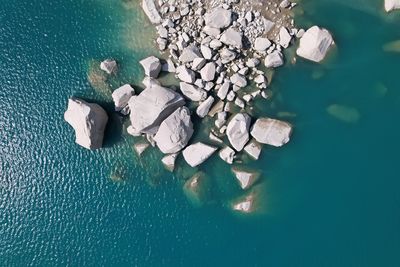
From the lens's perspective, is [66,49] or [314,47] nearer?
[314,47]

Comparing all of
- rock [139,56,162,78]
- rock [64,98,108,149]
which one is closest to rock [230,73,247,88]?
rock [139,56,162,78]

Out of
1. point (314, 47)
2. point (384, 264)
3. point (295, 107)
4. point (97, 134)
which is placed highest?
point (314, 47)

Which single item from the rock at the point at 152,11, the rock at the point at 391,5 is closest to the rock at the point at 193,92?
the rock at the point at 152,11

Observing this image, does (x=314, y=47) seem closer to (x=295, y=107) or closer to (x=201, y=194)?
(x=295, y=107)

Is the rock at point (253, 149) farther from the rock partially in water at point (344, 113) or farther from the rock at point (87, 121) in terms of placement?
the rock at point (87, 121)

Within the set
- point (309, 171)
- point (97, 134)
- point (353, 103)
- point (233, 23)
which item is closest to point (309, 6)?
point (233, 23)

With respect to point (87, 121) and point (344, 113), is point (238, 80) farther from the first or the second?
point (87, 121)

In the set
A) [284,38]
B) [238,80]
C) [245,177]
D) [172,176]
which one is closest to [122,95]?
[172,176]
